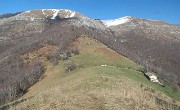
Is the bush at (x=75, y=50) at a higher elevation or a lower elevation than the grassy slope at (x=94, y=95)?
higher

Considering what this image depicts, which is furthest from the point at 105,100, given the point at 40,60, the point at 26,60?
the point at 26,60

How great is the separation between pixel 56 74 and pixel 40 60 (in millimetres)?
19242

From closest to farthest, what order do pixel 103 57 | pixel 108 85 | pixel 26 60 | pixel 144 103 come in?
pixel 144 103 < pixel 108 85 < pixel 103 57 < pixel 26 60

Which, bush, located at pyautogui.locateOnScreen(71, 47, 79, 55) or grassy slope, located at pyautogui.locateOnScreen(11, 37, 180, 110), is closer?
grassy slope, located at pyautogui.locateOnScreen(11, 37, 180, 110)

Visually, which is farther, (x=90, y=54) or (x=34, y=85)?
(x=90, y=54)

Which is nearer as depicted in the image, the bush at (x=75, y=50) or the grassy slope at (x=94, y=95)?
the grassy slope at (x=94, y=95)

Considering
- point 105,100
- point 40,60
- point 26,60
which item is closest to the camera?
point 105,100

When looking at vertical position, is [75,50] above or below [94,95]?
above

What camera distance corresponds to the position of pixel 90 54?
274 ft

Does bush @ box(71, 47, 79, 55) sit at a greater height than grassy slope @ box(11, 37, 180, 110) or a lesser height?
greater

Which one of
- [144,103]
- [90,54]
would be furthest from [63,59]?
[144,103]

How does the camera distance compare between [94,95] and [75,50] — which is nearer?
[94,95]

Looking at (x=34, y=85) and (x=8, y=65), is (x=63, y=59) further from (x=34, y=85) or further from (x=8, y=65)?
(x=8, y=65)

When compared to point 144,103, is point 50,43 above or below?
above
